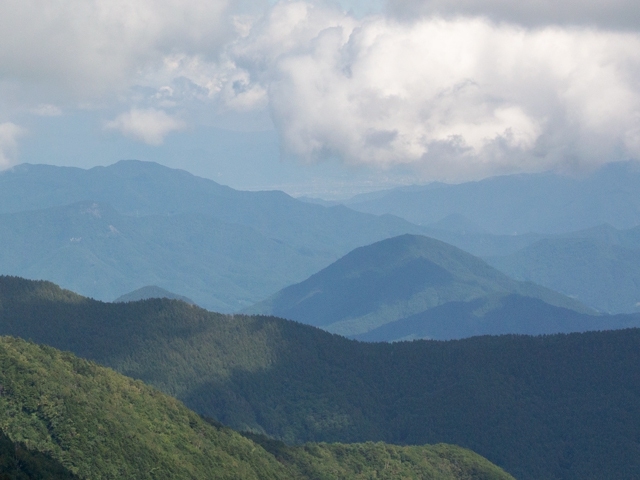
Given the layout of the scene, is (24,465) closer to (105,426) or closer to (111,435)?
(111,435)

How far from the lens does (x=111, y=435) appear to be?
110250 mm

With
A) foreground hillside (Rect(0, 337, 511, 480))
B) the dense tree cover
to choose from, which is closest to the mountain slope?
foreground hillside (Rect(0, 337, 511, 480))

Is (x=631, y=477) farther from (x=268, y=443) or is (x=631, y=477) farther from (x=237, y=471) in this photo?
(x=237, y=471)

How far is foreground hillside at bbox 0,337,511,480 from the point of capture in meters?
103

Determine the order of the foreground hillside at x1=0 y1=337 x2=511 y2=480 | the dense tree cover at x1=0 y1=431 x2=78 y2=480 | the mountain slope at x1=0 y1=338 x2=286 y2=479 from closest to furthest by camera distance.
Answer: the dense tree cover at x1=0 y1=431 x2=78 y2=480, the foreground hillside at x1=0 y1=337 x2=511 y2=480, the mountain slope at x1=0 y1=338 x2=286 y2=479

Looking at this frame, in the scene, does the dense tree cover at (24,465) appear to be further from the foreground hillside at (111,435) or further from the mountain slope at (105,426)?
the mountain slope at (105,426)

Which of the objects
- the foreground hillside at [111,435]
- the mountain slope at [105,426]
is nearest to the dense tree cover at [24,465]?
the foreground hillside at [111,435]

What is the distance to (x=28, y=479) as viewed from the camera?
76062 mm

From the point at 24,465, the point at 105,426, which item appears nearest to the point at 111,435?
the point at 105,426

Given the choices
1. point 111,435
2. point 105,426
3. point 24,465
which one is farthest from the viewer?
point 105,426

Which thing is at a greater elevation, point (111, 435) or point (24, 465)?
point (111, 435)

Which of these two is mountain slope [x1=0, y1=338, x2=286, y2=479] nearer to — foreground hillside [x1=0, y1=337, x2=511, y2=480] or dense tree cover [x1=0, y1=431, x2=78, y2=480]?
foreground hillside [x1=0, y1=337, x2=511, y2=480]

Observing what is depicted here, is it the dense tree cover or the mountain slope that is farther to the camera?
the mountain slope

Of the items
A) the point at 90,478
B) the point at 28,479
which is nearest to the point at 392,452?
the point at 90,478
